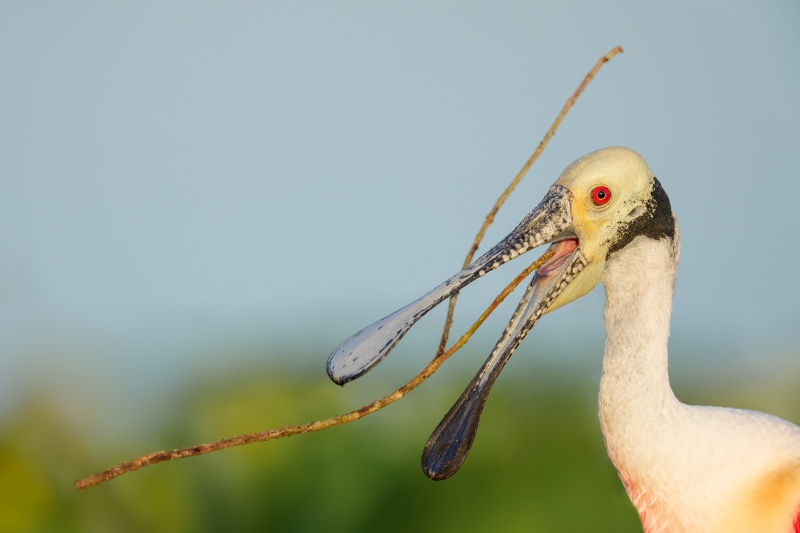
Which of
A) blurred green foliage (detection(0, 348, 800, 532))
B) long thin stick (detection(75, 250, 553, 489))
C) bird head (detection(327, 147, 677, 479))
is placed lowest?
blurred green foliage (detection(0, 348, 800, 532))

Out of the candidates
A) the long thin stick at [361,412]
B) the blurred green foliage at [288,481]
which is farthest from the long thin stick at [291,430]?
the blurred green foliage at [288,481]

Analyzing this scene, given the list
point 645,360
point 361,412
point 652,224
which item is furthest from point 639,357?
point 361,412

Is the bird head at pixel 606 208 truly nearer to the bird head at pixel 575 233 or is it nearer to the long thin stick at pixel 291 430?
the bird head at pixel 575 233

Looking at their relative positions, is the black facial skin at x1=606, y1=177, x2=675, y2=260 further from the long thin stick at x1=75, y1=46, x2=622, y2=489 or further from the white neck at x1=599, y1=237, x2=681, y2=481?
the long thin stick at x1=75, y1=46, x2=622, y2=489

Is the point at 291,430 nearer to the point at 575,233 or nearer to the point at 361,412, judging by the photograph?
the point at 361,412

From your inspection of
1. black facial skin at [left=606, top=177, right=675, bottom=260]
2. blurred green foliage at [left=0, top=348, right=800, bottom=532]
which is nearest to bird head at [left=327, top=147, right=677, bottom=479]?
black facial skin at [left=606, top=177, right=675, bottom=260]

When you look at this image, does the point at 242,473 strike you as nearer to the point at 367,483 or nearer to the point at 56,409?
the point at 367,483
